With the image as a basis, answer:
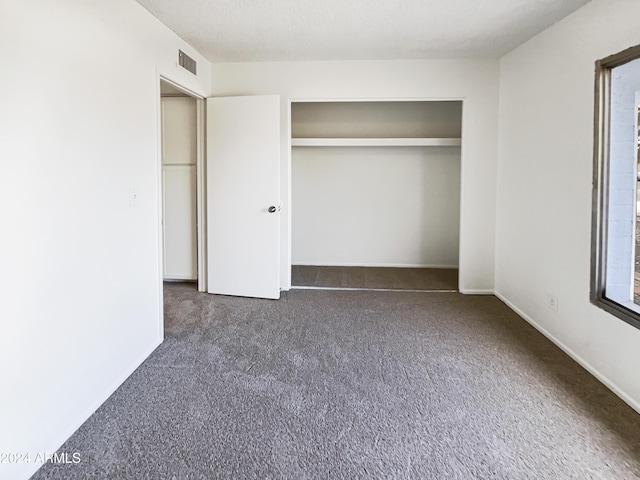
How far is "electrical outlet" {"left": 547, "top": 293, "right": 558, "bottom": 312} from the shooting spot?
3.02m

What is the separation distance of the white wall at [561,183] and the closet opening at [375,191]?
5.03 feet

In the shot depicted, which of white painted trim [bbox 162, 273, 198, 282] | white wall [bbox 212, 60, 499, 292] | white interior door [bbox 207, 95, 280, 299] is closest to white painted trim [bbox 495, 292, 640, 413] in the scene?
white wall [bbox 212, 60, 499, 292]

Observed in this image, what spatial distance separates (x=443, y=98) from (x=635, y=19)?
2.01m

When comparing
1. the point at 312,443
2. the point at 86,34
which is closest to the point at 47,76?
the point at 86,34

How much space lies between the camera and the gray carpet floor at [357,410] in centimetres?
171

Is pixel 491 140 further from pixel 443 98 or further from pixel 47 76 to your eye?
pixel 47 76

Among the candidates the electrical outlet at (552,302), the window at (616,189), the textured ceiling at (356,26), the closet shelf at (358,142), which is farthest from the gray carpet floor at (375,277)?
the textured ceiling at (356,26)

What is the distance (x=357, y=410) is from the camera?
2.12 metres

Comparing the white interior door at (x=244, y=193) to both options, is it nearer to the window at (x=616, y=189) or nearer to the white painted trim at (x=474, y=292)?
the white painted trim at (x=474, y=292)

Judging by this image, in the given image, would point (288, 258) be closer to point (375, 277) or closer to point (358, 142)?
point (375, 277)

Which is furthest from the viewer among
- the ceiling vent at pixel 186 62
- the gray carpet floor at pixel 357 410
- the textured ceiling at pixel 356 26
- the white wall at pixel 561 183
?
the ceiling vent at pixel 186 62

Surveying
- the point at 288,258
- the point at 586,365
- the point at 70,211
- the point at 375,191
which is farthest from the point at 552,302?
the point at 70,211

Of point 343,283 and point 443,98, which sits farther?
point 343,283

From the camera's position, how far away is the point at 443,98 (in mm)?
4145
